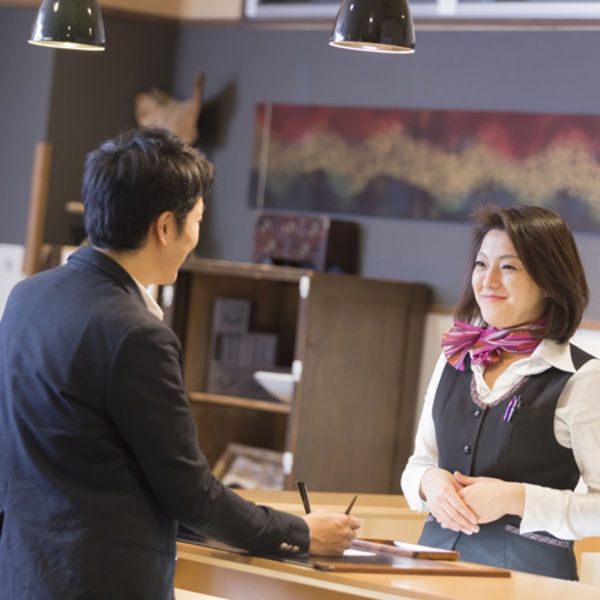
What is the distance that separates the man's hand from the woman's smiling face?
33.6 inches

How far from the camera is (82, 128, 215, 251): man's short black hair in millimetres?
1975

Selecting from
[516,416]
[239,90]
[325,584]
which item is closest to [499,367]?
[516,416]

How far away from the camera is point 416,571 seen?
2.17m

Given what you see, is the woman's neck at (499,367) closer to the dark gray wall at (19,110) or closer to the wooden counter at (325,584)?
the wooden counter at (325,584)

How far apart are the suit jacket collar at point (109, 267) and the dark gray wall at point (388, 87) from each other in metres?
3.41

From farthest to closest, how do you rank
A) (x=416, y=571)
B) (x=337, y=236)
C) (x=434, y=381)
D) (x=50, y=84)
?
Answer: (x=50, y=84) < (x=337, y=236) < (x=434, y=381) < (x=416, y=571)

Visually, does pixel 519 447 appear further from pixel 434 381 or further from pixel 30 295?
pixel 30 295

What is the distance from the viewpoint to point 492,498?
2.61 metres

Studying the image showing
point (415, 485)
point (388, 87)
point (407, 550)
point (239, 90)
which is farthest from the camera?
point (239, 90)

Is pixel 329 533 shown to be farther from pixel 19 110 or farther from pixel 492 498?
pixel 19 110

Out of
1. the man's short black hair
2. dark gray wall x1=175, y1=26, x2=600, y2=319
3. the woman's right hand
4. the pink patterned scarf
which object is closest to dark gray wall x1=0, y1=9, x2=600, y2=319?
dark gray wall x1=175, y1=26, x2=600, y2=319

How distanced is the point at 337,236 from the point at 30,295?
3603 mm

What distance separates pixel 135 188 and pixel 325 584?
787 millimetres

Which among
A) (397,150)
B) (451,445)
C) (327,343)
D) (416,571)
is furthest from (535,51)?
(416,571)
